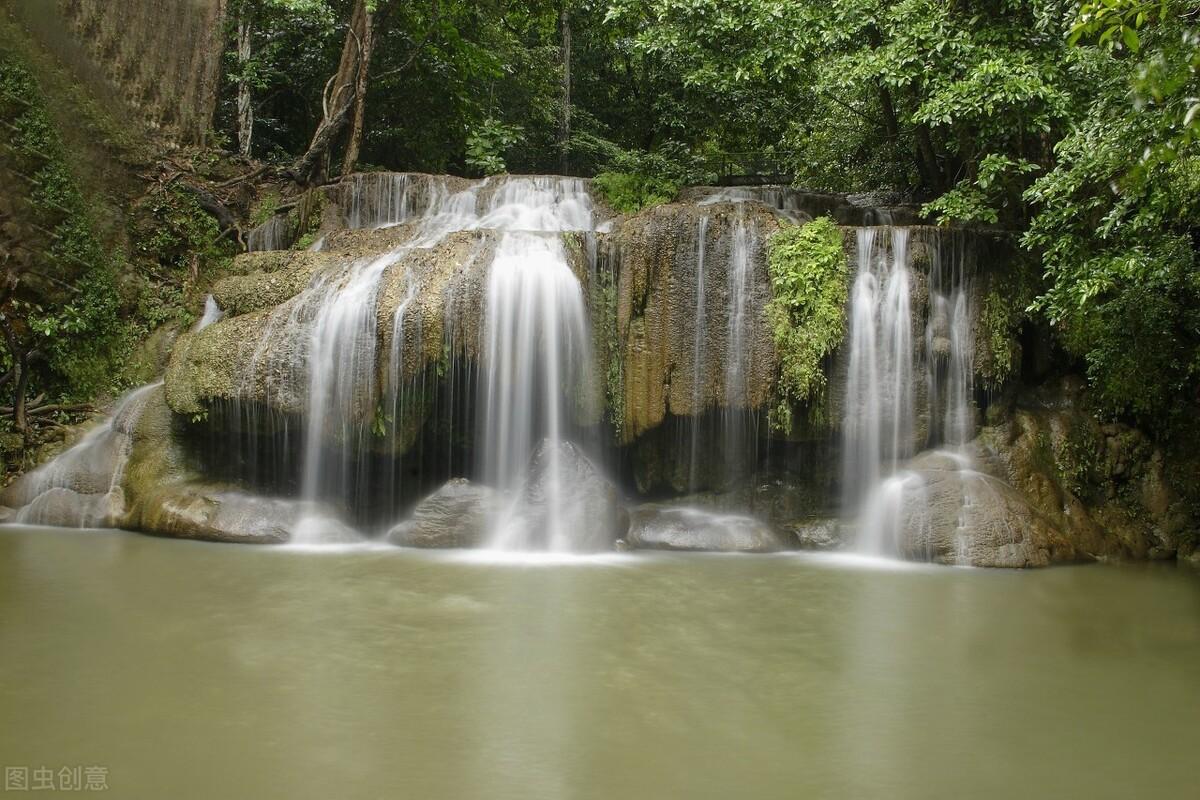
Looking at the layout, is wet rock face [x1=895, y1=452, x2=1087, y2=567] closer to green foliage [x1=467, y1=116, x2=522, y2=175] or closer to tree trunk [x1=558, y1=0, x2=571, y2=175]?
green foliage [x1=467, y1=116, x2=522, y2=175]

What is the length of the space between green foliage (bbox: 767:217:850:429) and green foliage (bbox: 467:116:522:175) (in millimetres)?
8117

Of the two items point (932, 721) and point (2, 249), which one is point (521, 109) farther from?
point (932, 721)

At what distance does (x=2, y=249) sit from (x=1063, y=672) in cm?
1314

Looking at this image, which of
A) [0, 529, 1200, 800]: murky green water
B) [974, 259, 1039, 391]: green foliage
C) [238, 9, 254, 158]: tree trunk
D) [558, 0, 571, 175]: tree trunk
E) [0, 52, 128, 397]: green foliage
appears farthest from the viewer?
[558, 0, 571, 175]: tree trunk

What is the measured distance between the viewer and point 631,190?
14.5 metres

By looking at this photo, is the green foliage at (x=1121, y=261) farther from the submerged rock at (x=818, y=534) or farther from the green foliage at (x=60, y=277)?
the green foliage at (x=60, y=277)

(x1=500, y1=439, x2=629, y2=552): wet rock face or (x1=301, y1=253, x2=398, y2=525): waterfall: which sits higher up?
(x1=301, y1=253, x2=398, y2=525): waterfall

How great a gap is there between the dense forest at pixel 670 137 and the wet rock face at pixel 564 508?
5.08 m

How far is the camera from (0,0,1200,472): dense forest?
9648mm

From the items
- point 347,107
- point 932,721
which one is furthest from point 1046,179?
point 347,107

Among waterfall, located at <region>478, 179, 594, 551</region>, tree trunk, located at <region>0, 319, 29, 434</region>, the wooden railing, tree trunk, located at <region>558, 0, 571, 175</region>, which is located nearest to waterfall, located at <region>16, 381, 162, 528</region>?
tree trunk, located at <region>0, 319, 29, 434</region>

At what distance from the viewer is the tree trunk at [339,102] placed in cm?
1590

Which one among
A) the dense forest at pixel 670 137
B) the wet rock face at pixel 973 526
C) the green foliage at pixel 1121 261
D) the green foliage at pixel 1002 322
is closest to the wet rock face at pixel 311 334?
the dense forest at pixel 670 137

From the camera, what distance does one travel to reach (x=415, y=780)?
4590 millimetres
